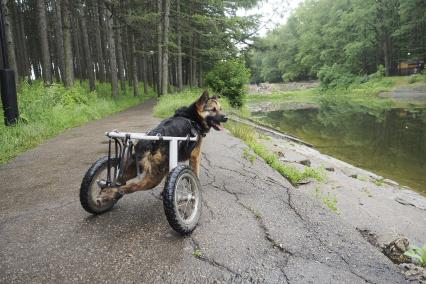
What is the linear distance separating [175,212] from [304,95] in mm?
64931

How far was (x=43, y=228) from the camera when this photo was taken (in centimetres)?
408

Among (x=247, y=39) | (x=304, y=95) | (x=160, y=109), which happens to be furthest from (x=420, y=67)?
(x=160, y=109)

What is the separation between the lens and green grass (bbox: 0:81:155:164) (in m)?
8.45

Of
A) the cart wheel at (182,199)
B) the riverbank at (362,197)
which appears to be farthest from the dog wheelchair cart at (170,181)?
the riverbank at (362,197)

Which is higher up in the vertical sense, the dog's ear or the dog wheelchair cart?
the dog's ear

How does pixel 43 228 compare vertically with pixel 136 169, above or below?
below

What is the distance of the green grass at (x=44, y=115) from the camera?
8.45 m

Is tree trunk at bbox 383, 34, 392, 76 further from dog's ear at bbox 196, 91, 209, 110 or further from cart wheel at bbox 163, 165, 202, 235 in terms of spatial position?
cart wheel at bbox 163, 165, 202, 235

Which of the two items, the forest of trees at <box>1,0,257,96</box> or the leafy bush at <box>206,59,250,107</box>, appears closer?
the forest of trees at <box>1,0,257,96</box>

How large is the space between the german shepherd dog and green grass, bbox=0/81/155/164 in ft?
15.3

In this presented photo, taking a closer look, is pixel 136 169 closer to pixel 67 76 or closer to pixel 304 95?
pixel 67 76

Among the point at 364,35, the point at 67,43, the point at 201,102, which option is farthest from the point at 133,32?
the point at 364,35

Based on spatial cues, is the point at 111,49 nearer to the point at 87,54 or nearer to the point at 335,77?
the point at 87,54

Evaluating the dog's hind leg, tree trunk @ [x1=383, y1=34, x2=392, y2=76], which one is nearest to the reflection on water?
the dog's hind leg
